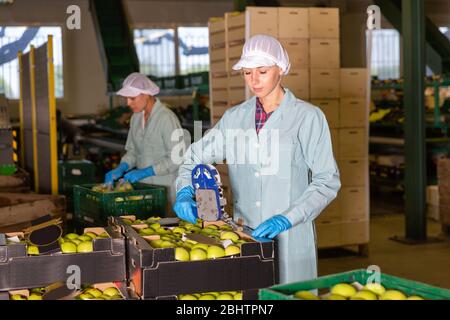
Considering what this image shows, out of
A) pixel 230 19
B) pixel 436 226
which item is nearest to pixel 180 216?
pixel 230 19

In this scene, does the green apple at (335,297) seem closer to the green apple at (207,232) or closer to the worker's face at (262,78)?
the green apple at (207,232)

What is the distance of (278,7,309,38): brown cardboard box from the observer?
6.34 meters

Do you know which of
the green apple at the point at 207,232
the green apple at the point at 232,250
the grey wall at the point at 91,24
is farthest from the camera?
the grey wall at the point at 91,24

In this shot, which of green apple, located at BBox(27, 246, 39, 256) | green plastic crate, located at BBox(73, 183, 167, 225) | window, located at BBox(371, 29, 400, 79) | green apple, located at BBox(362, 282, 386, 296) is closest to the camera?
green apple, located at BBox(362, 282, 386, 296)

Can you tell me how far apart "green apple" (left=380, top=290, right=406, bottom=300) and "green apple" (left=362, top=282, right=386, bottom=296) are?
27mm

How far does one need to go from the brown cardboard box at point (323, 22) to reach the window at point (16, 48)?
405 inches

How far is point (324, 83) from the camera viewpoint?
21.4 ft

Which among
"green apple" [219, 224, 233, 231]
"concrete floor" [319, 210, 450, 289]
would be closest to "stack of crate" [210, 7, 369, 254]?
"concrete floor" [319, 210, 450, 289]

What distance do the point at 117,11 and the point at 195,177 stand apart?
1330 cm

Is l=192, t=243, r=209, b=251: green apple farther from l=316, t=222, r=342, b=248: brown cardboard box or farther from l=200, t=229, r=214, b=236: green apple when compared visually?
l=316, t=222, r=342, b=248: brown cardboard box

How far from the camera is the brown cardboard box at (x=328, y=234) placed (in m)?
6.77

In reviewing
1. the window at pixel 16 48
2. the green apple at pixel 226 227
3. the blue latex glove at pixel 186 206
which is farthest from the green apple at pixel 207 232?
the window at pixel 16 48

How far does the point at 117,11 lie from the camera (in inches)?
619
